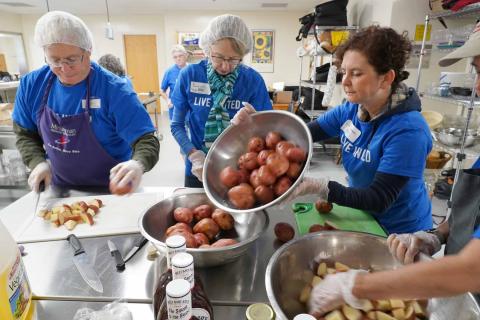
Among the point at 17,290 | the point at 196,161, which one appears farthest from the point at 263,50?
the point at 17,290

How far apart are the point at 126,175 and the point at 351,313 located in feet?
2.96

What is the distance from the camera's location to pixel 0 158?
3.70 metres

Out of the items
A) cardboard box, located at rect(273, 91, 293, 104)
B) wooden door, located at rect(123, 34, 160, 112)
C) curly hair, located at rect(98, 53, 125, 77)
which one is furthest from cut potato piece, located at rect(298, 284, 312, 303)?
wooden door, located at rect(123, 34, 160, 112)

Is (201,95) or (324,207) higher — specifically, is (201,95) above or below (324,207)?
above

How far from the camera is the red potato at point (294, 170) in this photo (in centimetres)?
104

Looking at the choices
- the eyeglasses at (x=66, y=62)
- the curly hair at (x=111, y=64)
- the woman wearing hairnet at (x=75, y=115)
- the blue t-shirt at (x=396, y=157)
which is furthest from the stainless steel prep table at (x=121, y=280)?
the curly hair at (x=111, y=64)

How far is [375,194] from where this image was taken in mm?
1159

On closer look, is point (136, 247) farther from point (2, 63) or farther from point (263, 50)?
point (2, 63)

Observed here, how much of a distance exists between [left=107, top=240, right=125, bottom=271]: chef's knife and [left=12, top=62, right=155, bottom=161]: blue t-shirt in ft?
1.91

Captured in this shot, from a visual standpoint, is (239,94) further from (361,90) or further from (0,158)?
(0,158)

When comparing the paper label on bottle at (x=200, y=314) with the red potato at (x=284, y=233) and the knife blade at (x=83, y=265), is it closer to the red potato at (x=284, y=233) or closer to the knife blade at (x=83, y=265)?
the knife blade at (x=83, y=265)

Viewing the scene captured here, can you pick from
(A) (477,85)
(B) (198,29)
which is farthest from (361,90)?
(B) (198,29)

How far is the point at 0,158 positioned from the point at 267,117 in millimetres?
3817

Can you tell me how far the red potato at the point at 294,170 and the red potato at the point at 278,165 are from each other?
12 millimetres
